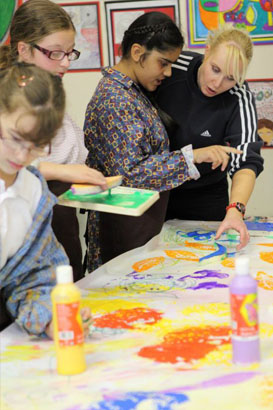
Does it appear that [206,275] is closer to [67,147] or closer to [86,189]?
[86,189]

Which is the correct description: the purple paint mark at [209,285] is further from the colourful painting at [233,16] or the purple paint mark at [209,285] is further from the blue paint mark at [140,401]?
the colourful painting at [233,16]

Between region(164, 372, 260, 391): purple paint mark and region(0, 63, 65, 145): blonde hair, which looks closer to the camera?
region(164, 372, 260, 391): purple paint mark

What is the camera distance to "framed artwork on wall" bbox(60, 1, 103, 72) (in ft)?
12.1

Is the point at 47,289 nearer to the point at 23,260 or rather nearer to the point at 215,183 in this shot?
the point at 23,260

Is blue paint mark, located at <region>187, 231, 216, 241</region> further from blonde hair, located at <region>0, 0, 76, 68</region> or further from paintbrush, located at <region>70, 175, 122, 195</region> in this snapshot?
blonde hair, located at <region>0, 0, 76, 68</region>

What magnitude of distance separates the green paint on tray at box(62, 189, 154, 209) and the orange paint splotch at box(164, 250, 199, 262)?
352mm

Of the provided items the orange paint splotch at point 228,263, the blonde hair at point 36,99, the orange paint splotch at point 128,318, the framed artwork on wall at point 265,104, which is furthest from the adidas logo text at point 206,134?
the framed artwork on wall at point 265,104

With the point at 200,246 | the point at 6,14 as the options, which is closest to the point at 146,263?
the point at 200,246

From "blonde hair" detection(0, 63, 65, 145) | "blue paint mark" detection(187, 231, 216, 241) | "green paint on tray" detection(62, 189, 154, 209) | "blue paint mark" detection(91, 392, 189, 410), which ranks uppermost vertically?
"blonde hair" detection(0, 63, 65, 145)

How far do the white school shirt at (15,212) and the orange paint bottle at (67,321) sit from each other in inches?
9.8

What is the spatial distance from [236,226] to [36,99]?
104 cm

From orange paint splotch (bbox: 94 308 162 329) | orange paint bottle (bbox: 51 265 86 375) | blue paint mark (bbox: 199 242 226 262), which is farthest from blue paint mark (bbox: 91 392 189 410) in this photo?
blue paint mark (bbox: 199 242 226 262)

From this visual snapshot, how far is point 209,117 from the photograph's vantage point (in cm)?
227

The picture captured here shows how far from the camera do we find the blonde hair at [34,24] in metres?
1.79
